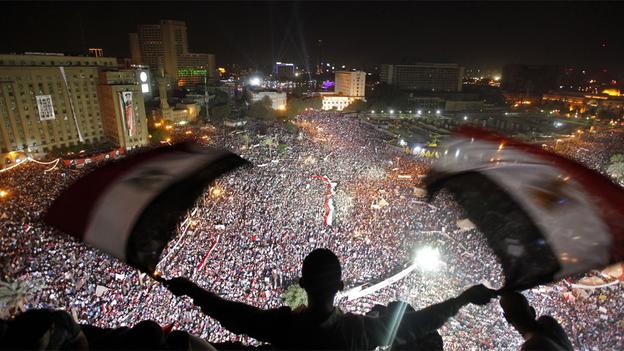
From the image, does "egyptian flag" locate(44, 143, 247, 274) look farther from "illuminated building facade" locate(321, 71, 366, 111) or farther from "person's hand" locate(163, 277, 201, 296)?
"illuminated building facade" locate(321, 71, 366, 111)

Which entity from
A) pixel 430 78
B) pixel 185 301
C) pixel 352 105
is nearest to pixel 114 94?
pixel 185 301

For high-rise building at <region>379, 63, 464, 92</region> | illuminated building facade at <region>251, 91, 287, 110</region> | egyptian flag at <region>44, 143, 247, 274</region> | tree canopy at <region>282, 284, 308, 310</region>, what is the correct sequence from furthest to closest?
high-rise building at <region>379, 63, 464, 92</region> < illuminated building facade at <region>251, 91, 287, 110</region> < tree canopy at <region>282, 284, 308, 310</region> < egyptian flag at <region>44, 143, 247, 274</region>

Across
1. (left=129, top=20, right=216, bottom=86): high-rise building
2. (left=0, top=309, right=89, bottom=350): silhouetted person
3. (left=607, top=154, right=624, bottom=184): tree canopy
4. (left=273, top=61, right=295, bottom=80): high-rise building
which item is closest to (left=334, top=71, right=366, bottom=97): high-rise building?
(left=129, top=20, right=216, bottom=86): high-rise building

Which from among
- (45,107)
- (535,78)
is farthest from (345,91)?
(535,78)

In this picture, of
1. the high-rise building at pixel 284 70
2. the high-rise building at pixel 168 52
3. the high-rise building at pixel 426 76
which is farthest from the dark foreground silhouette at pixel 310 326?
the high-rise building at pixel 284 70

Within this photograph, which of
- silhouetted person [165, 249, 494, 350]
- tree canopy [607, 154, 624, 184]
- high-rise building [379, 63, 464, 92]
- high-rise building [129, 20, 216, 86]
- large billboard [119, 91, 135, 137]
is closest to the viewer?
silhouetted person [165, 249, 494, 350]

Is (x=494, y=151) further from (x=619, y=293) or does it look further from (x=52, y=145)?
(x=52, y=145)

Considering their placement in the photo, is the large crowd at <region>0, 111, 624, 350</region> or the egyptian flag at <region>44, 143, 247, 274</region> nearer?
the egyptian flag at <region>44, 143, 247, 274</region>
